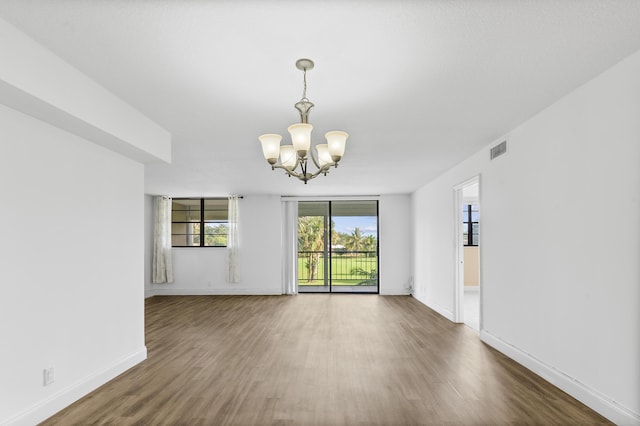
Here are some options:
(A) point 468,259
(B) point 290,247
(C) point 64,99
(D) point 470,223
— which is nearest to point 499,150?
(C) point 64,99

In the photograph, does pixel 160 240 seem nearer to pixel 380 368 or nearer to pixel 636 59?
pixel 380 368

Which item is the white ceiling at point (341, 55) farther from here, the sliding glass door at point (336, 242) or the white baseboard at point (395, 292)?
the sliding glass door at point (336, 242)

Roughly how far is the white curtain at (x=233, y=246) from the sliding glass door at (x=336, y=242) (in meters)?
1.65

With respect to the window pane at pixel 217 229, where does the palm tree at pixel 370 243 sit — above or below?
below

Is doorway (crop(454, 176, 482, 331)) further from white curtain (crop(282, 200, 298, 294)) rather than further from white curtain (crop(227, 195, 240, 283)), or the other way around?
white curtain (crop(227, 195, 240, 283))

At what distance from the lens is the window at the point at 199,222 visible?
31.4 ft

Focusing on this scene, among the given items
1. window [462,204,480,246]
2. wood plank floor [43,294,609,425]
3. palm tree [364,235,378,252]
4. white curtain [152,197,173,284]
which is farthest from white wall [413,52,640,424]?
white curtain [152,197,173,284]

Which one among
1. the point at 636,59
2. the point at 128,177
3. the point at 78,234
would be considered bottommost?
the point at 78,234

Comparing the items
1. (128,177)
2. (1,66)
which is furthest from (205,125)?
(1,66)

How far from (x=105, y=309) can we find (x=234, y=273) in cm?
571

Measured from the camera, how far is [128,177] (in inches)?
157

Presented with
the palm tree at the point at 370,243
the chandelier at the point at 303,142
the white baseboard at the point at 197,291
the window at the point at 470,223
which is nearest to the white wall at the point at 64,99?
the chandelier at the point at 303,142

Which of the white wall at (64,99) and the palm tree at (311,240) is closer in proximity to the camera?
the white wall at (64,99)

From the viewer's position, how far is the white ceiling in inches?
76.7
